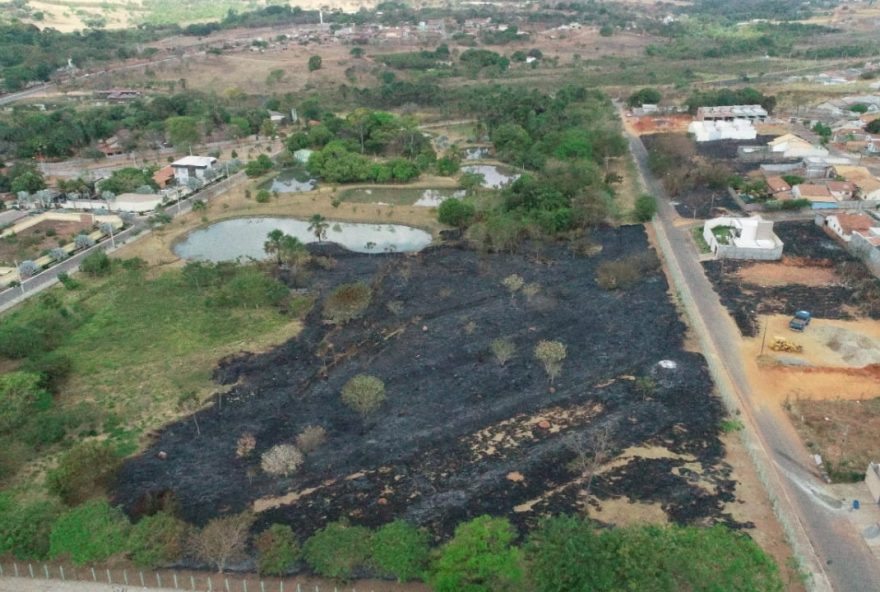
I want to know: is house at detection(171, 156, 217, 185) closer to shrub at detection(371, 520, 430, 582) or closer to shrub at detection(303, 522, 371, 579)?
shrub at detection(303, 522, 371, 579)

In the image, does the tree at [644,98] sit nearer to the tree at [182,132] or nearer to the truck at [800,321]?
the tree at [182,132]

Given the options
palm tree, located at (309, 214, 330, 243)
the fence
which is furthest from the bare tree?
palm tree, located at (309, 214, 330, 243)

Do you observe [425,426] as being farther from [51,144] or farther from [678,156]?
[51,144]

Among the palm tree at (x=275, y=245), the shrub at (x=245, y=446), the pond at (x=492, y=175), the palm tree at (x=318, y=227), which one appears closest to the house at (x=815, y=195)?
the pond at (x=492, y=175)

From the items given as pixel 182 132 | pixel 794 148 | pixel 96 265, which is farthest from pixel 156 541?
pixel 794 148

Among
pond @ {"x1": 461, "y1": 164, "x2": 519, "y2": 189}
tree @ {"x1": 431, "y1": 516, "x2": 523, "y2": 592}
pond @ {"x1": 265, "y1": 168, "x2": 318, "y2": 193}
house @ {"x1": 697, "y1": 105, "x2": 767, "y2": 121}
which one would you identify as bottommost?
tree @ {"x1": 431, "y1": 516, "x2": 523, "y2": 592}

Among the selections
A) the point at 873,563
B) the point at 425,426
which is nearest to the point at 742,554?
the point at 873,563

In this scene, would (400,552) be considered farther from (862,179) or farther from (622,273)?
(862,179)
